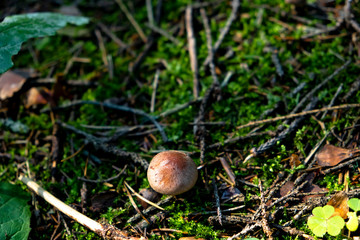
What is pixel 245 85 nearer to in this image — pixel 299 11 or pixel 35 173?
pixel 299 11

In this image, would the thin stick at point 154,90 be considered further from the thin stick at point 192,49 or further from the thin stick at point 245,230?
the thin stick at point 245,230

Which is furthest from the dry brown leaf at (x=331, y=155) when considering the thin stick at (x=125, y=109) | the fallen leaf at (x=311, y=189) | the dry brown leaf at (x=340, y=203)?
the thin stick at (x=125, y=109)

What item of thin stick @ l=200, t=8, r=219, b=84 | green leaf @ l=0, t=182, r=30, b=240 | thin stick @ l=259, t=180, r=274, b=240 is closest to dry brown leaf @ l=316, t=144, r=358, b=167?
thin stick @ l=259, t=180, r=274, b=240

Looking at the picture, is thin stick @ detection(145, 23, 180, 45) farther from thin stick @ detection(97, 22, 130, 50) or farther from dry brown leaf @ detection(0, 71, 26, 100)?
dry brown leaf @ detection(0, 71, 26, 100)

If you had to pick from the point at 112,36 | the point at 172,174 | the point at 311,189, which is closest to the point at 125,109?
the point at 172,174

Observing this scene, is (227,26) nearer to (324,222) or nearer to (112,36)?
(112,36)

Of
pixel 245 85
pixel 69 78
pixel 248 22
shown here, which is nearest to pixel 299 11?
pixel 248 22
